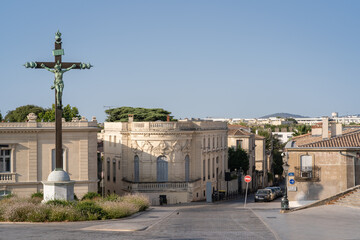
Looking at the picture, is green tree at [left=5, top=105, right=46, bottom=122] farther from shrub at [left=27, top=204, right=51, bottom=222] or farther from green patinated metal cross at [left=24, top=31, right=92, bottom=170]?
shrub at [left=27, top=204, right=51, bottom=222]

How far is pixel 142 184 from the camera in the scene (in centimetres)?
5500

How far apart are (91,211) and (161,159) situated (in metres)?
28.0

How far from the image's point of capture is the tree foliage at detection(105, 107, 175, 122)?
100 meters

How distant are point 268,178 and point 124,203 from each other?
68.3 meters

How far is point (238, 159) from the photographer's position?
249ft

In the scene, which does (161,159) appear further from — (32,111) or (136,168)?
(32,111)

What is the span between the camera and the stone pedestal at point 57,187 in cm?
2875

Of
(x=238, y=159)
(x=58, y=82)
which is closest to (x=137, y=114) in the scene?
(x=238, y=159)

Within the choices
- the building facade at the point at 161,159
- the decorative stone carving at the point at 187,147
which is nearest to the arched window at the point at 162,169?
the building facade at the point at 161,159

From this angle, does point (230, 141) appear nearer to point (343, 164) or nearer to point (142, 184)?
point (142, 184)

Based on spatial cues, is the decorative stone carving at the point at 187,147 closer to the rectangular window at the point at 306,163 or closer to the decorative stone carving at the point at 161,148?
the decorative stone carving at the point at 161,148

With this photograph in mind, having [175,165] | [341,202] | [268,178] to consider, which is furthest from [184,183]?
[268,178]

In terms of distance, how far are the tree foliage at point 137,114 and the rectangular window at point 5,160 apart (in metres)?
51.3

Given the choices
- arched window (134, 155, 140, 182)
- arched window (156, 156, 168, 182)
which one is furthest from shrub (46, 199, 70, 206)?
arched window (134, 155, 140, 182)
